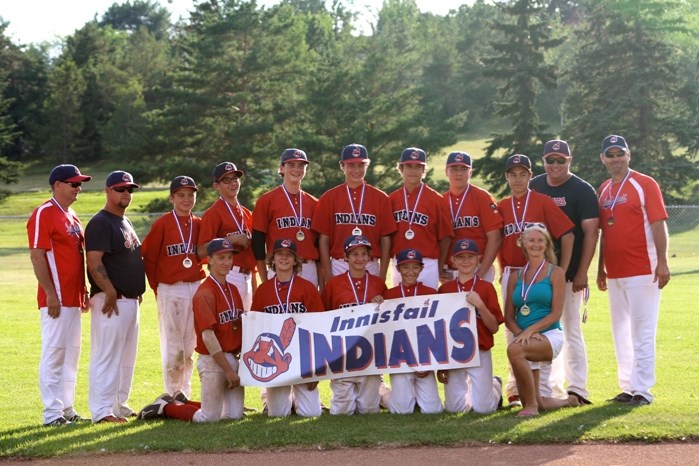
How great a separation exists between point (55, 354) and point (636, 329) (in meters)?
5.43

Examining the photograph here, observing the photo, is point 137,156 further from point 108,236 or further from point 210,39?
point 108,236

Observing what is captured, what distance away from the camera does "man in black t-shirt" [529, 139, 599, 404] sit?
29.8ft

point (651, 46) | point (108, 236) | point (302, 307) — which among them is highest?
point (651, 46)

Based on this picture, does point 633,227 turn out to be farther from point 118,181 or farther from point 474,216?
point 118,181

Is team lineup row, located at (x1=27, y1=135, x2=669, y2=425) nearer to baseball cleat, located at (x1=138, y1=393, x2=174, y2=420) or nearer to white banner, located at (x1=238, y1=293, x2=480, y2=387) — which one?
baseball cleat, located at (x1=138, y1=393, x2=174, y2=420)

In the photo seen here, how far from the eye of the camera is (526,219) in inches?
354

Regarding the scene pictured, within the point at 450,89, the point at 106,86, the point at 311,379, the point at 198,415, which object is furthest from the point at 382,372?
the point at 450,89

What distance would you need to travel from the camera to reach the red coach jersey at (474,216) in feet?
29.8

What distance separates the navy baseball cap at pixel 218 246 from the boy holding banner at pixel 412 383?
5.26 ft

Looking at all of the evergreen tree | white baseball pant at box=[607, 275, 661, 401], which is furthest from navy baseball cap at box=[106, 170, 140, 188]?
the evergreen tree

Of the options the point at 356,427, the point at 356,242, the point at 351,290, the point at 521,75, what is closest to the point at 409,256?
the point at 356,242

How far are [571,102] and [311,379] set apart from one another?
152 feet

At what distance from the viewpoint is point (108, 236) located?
8703 millimetres

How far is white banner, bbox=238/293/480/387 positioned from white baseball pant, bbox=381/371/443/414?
0.49 feet
